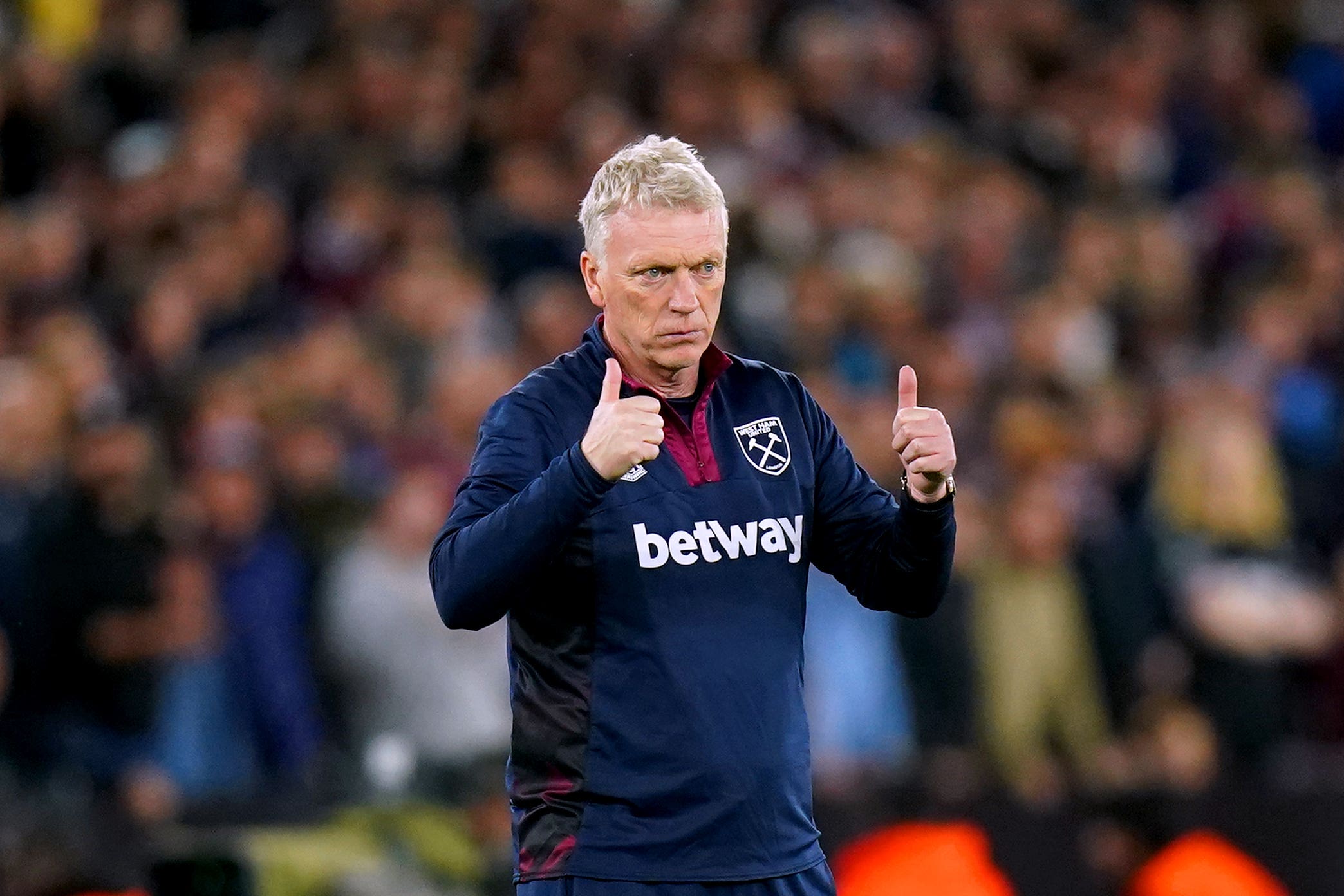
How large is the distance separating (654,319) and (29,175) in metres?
5.90

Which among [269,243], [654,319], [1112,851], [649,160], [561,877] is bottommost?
[1112,851]

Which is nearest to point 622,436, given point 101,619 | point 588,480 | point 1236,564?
point 588,480

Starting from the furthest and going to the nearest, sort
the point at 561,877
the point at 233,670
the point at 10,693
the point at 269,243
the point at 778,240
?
the point at 778,240 → the point at 269,243 → the point at 233,670 → the point at 10,693 → the point at 561,877

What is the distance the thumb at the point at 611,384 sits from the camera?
11.1ft

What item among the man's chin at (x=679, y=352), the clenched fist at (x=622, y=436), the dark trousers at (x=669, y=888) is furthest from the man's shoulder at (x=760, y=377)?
the dark trousers at (x=669, y=888)

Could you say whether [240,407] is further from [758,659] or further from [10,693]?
[758,659]

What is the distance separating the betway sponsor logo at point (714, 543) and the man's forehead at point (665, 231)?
47 centimetres

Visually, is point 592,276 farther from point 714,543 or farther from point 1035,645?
point 1035,645

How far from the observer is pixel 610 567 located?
345 centimetres

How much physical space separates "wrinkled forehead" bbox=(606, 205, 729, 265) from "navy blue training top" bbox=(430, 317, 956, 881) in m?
0.27

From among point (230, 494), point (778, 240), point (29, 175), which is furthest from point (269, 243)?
point (778, 240)

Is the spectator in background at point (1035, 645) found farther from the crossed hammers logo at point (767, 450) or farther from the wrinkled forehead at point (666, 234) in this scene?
the wrinkled forehead at point (666, 234)

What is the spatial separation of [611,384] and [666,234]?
30cm

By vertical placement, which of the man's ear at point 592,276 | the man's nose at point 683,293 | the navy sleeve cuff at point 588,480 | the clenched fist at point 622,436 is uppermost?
the man's ear at point 592,276
